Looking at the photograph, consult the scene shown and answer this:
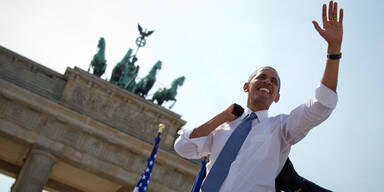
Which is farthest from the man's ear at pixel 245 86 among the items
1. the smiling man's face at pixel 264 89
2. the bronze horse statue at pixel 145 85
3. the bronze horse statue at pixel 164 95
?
the bronze horse statue at pixel 145 85

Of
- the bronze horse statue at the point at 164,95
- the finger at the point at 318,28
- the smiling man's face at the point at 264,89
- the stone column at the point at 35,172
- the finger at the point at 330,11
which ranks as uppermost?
the bronze horse statue at the point at 164,95

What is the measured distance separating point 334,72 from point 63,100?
68.6 ft

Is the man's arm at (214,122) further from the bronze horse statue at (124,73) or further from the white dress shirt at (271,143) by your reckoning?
the bronze horse statue at (124,73)

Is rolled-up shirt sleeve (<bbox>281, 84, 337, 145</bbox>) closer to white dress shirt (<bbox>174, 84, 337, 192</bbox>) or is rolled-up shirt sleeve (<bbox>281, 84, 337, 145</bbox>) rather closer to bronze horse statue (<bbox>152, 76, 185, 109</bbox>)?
white dress shirt (<bbox>174, 84, 337, 192</bbox>)

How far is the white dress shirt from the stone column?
59.5 feet

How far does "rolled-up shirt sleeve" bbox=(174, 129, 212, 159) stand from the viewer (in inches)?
117

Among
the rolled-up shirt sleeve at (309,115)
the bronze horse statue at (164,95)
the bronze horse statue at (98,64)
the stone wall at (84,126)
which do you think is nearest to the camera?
the rolled-up shirt sleeve at (309,115)

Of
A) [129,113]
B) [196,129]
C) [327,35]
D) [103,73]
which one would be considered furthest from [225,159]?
[103,73]

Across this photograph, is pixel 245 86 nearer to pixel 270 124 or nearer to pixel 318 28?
pixel 270 124

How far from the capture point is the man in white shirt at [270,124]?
7.73 feet

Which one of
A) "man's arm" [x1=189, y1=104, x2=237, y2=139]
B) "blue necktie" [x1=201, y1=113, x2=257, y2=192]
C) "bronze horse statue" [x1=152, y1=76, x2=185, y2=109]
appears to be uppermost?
"bronze horse statue" [x1=152, y1=76, x2=185, y2=109]

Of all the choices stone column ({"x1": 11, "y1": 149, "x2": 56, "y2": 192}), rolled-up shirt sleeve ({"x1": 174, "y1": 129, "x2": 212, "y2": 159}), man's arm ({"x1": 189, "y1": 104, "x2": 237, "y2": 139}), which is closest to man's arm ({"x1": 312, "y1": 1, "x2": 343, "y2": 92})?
man's arm ({"x1": 189, "y1": 104, "x2": 237, "y2": 139})

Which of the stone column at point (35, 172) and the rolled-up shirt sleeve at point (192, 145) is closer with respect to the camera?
the rolled-up shirt sleeve at point (192, 145)

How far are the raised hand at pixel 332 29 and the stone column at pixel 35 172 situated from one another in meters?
18.5
